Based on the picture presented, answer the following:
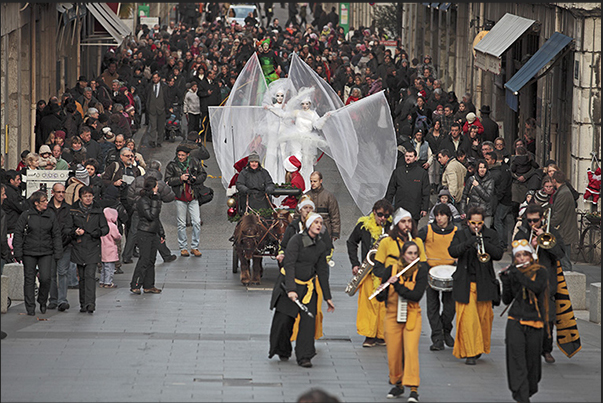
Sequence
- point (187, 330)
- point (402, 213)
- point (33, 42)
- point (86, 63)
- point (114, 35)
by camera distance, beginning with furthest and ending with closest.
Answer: point (86, 63) → point (114, 35) → point (33, 42) → point (187, 330) → point (402, 213)

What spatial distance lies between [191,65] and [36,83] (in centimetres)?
729

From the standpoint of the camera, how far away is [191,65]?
33.2 metres

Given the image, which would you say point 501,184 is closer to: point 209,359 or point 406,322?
point 209,359

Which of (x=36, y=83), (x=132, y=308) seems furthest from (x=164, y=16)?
(x=132, y=308)


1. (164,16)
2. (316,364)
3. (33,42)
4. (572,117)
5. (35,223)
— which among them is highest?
(164,16)

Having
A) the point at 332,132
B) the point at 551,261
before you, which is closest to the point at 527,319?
the point at 551,261

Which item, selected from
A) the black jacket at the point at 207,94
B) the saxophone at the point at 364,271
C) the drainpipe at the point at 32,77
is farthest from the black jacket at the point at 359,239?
the black jacket at the point at 207,94

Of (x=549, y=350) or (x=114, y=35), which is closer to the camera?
(x=549, y=350)

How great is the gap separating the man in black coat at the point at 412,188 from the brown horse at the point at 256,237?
75.2 inches

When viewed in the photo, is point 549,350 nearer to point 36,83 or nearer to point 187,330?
point 187,330

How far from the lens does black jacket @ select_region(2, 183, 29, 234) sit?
46.9ft

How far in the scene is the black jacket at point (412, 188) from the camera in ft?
53.1

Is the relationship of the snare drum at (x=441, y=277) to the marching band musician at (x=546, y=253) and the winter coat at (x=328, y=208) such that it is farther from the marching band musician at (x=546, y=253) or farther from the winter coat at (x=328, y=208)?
the winter coat at (x=328, y=208)

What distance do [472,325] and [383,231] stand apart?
150 centimetres
